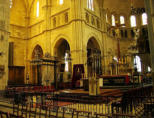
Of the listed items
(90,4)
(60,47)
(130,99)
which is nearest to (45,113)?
(130,99)

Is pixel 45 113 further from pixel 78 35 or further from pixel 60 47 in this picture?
pixel 60 47

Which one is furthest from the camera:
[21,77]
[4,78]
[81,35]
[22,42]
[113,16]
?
[113,16]

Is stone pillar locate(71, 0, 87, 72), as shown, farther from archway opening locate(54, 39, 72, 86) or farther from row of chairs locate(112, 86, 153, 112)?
row of chairs locate(112, 86, 153, 112)

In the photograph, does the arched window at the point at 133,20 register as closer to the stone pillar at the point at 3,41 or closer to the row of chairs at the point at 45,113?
the stone pillar at the point at 3,41

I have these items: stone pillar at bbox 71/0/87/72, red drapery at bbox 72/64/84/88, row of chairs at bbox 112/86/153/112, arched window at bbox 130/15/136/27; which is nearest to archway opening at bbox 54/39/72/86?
stone pillar at bbox 71/0/87/72

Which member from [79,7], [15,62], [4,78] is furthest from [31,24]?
[4,78]

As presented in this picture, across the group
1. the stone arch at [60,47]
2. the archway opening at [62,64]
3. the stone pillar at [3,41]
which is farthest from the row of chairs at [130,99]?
the stone arch at [60,47]

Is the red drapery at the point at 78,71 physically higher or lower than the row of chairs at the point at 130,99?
higher

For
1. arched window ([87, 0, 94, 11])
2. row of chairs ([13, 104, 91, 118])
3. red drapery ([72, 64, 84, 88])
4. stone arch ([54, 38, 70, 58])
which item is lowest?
row of chairs ([13, 104, 91, 118])

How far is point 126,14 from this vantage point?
1212 inches

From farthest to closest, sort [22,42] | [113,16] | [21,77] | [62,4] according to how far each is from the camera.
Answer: [113,16]
[22,42]
[21,77]
[62,4]

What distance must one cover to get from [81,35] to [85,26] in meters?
1.91

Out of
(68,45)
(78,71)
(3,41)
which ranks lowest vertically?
(78,71)

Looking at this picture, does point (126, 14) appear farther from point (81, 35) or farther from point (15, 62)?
point (15, 62)
